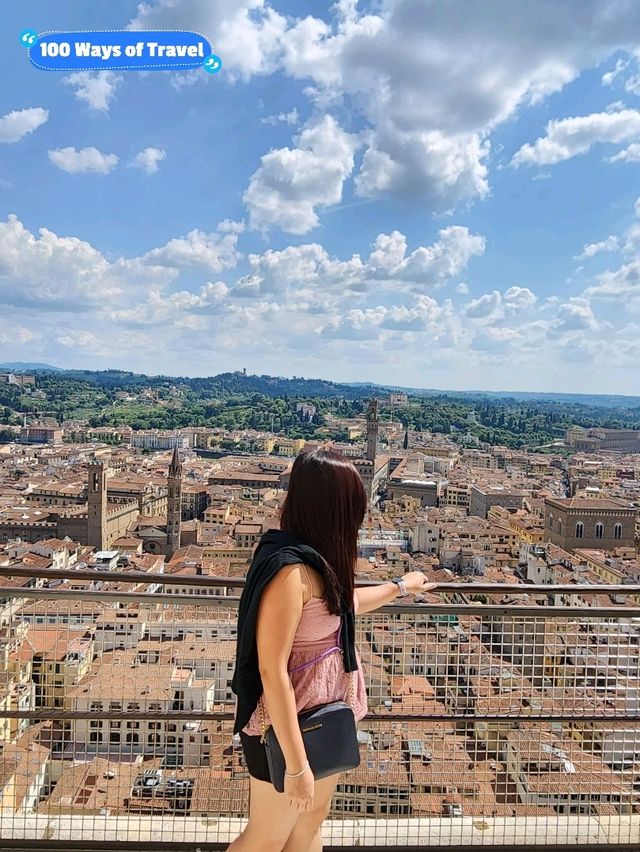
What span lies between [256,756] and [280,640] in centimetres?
28

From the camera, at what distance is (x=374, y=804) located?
1.98 meters

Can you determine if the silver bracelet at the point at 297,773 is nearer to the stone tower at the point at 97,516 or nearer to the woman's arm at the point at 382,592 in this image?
the woman's arm at the point at 382,592

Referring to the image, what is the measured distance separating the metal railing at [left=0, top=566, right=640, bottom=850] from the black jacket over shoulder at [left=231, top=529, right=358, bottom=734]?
0.51m

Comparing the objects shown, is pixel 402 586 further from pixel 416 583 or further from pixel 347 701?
pixel 347 701

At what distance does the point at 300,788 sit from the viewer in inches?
44.4

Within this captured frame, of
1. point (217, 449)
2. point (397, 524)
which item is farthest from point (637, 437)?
point (397, 524)

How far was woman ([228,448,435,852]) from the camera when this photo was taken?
3.60 ft

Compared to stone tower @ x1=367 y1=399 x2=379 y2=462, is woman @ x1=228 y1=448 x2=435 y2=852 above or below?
above

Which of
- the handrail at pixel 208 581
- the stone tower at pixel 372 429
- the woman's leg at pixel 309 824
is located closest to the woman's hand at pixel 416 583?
the handrail at pixel 208 581

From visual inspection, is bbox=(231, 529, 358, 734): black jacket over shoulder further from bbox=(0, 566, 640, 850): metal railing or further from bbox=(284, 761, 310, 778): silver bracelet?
bbox=(0, 566, 640, 850): metal railing

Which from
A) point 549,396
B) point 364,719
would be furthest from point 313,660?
point 549,396

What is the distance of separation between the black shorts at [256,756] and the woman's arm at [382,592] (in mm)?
330

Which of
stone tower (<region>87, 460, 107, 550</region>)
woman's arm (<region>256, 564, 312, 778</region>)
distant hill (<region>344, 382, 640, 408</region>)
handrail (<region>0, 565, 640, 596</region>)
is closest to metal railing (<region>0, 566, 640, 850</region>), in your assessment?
handrail (<region>0, 565, 640, 596</region>)

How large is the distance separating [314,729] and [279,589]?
0.99 ft
